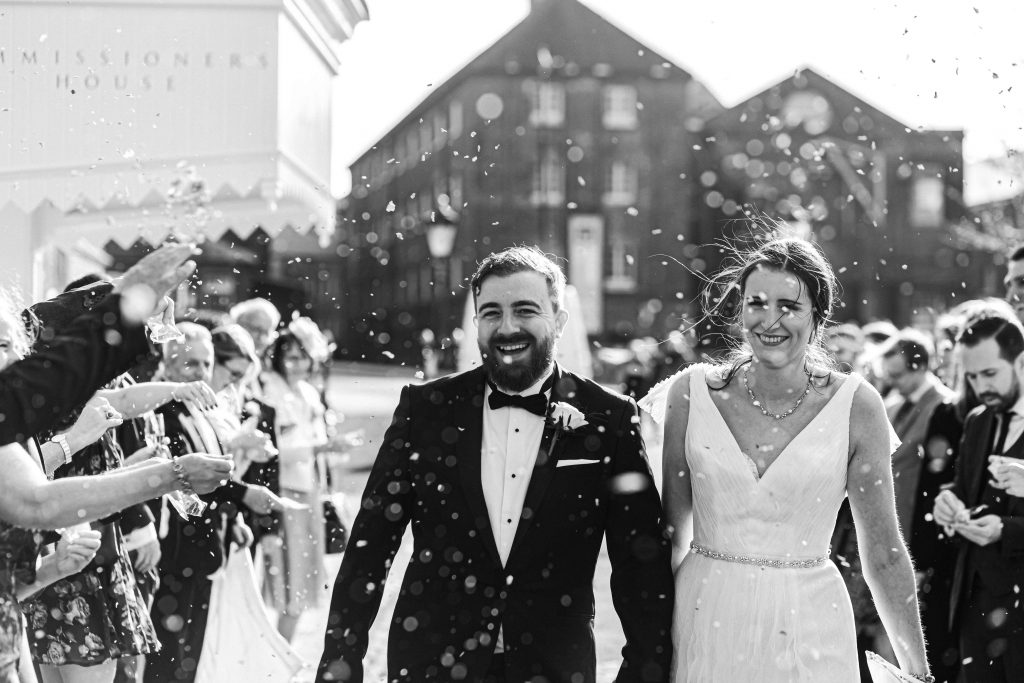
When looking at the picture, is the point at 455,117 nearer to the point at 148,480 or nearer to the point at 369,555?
the point at 369,555

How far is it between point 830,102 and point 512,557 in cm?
3892

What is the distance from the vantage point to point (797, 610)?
3016mm

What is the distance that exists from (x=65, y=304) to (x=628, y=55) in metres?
41.7

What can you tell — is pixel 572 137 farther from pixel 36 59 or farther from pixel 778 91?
pixel 36 59

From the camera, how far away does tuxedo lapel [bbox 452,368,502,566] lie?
2898mm

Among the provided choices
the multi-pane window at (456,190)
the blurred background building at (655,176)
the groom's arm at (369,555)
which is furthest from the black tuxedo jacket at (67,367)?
the multi-pane window at (456,190)

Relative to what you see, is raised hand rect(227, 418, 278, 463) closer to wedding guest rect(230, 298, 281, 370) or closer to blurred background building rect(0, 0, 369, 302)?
wedding guest rect(230, 298, 281, 370)

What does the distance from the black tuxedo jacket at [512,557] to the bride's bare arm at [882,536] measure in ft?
1.88

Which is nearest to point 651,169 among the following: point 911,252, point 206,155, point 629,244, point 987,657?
point 629,244

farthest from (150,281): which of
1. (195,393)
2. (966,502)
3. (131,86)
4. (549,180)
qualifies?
(549,180)

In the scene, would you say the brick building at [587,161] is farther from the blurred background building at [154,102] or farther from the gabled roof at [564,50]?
the blurred background building at [154,102]

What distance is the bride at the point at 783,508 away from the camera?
3.02 metres

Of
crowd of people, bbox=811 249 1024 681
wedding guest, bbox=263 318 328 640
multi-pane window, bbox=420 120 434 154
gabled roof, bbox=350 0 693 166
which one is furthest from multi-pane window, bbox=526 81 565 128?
crowd of people, bbox=811 249 1024 681

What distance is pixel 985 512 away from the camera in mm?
4316
